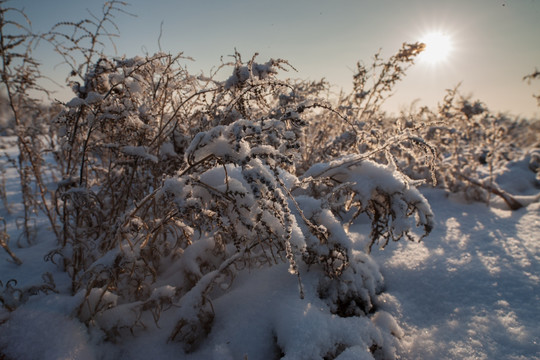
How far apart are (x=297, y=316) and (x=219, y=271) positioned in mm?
465

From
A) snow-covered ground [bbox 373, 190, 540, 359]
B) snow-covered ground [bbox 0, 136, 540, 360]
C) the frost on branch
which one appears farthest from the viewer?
snow-covered ground [bbox 373, 190, 540, 359]

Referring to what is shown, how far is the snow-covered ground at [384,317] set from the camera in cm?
132

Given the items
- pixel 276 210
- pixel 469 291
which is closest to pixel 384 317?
pixel 469 291

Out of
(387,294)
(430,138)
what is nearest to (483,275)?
(387,294)

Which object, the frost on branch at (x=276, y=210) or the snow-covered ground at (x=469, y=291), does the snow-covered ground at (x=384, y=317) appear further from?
the frost on branch at (x=276, y=210)

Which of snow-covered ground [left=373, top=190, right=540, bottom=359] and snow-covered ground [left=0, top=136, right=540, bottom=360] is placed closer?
snow-covered ground [left=0, top=136, right=540, bottom=360]

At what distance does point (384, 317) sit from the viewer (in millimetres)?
1618

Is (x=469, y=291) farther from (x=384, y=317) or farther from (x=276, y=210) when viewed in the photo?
(x=276, y=210)

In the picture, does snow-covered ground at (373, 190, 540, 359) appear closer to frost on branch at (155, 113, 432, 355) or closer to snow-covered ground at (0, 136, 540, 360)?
snow-covered ground at (0, 136, 540, 360)

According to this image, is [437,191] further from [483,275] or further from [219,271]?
[219,271]

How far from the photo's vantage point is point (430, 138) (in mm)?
4262

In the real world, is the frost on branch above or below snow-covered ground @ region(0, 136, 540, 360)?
above

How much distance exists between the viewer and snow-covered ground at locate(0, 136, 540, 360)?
1321 mm

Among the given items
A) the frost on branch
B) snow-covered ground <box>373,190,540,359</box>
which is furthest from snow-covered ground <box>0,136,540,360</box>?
the frost on branch
